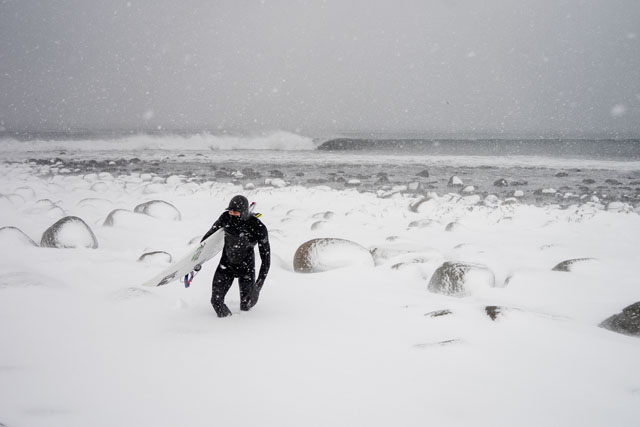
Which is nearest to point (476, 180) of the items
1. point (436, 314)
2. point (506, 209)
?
point (506, 209)

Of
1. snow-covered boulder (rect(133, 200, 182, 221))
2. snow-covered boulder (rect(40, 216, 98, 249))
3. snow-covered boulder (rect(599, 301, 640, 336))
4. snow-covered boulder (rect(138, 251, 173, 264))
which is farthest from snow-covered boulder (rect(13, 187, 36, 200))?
snow-covered boulder (rect(599, 301, 640, 336))

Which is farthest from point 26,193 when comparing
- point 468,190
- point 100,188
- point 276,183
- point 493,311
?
point 468,190

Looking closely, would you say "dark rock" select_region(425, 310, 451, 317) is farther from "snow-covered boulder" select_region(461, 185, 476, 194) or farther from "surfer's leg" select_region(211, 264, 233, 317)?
"snow-covered boulder" select_region(461, 185, 476, 194)

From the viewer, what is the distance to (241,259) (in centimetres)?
289

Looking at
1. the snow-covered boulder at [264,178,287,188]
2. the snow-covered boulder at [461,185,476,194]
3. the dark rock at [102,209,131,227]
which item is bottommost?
the dark rock at [102,209,131,227]

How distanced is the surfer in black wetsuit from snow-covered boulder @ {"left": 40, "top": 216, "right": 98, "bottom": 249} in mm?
2204

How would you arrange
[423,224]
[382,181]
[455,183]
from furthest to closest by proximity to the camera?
[382,181] → [455,183] → [423,224]

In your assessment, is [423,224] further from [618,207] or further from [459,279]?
[618,207]

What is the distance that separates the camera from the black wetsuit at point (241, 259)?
2.84 meters

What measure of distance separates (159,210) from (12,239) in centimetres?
257

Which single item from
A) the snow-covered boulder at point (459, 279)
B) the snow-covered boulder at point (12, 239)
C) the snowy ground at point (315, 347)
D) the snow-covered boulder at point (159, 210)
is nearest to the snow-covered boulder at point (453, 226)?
the snowy ground at point (315, 347)

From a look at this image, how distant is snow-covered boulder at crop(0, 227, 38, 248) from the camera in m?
3.80

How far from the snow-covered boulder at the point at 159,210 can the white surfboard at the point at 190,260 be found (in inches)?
144

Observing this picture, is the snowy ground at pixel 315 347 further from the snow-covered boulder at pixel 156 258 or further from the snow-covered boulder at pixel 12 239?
the snow-covered boulder at pixel 156 258
